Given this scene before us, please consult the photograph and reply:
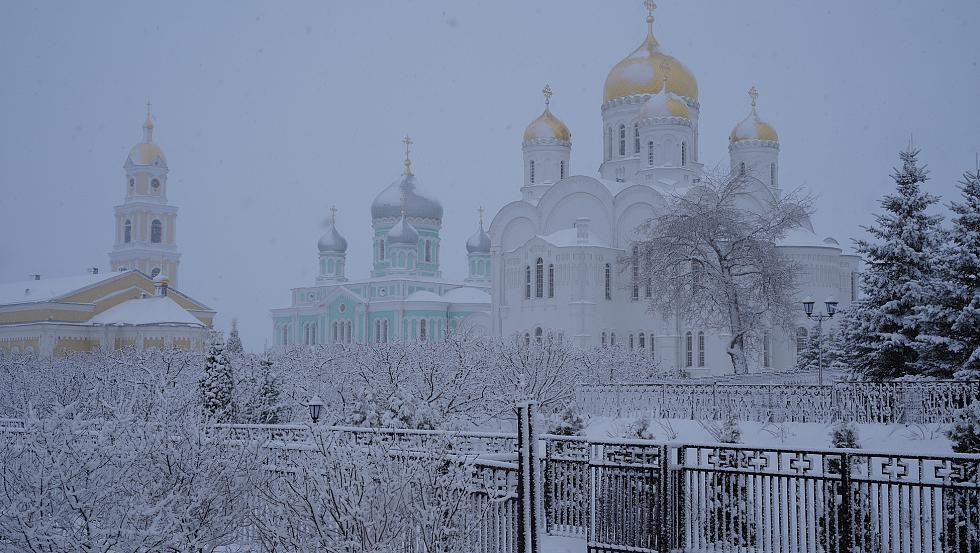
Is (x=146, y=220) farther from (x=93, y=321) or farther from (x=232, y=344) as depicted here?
(x=232, y=344)

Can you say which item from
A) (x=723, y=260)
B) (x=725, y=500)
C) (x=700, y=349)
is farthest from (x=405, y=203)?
(x=725, y=500)

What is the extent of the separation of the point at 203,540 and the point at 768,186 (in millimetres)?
38992

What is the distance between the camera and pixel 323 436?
695 cm

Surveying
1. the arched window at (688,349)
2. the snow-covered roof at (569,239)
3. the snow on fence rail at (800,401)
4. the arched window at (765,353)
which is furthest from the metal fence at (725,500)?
the snow-covered roof at (569,239)

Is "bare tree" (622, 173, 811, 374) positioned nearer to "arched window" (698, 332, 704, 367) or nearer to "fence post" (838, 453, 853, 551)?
"arched window" (698, 332, 704, 367)

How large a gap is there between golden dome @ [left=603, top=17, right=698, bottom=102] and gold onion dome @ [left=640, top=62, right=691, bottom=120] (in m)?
1.88

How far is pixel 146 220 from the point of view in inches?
2539

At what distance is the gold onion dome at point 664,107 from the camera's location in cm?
4041

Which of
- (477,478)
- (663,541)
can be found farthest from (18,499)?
(663,541)

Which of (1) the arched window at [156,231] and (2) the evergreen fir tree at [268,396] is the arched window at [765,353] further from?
(1) the arched window at [156,231]

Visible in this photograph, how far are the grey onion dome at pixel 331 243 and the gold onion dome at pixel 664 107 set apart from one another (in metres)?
31.7

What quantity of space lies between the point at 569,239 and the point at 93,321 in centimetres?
2902

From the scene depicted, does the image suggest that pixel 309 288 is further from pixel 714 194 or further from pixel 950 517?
pixel 950 517

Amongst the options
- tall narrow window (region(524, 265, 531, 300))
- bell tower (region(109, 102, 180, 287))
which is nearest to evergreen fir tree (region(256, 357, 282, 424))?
tall narrow window (region(524, 265, 531, 300))
